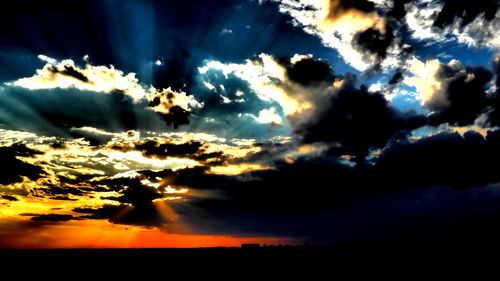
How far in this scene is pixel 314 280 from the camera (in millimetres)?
48062

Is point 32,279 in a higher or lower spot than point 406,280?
higher

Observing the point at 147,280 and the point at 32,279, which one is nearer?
the point at 147,280

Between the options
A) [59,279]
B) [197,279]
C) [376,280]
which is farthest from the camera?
[59,279]

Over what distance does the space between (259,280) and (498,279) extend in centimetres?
4667

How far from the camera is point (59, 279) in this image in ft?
181

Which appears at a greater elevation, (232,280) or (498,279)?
(232,280)

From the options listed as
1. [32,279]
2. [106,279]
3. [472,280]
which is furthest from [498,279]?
[32,279]

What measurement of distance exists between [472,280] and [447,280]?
15.1 feet

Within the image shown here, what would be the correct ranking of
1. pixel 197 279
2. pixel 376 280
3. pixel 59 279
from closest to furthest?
1. pixel 376 280
2. pixel 197 279
3. pixel 59 279

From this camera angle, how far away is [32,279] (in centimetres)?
5556

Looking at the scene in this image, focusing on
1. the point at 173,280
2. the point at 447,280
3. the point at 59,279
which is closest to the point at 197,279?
the point at 173,280

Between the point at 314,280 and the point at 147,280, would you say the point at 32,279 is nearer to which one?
the point at 147,280

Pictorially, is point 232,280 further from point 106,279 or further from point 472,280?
point 472,280

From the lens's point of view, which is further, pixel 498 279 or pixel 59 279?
pixel 59 279
